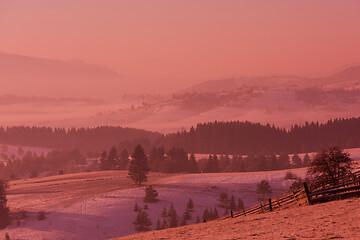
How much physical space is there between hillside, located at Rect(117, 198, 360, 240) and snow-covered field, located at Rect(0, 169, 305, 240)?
73.0 meters

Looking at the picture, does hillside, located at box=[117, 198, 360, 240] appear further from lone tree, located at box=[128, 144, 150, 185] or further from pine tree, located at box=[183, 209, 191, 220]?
lone tree, located at box=[128, 144, 150, 185]

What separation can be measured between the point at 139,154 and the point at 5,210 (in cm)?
5061

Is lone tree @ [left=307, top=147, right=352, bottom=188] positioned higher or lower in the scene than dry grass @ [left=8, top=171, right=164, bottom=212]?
higher

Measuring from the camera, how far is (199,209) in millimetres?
131750

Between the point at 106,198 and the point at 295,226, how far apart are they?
11603 cm

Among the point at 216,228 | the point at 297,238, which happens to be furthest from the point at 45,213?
the point at 297,238

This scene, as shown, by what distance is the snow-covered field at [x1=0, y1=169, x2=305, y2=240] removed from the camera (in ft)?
380

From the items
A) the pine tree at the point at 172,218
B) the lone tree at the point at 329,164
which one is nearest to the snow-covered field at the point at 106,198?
the pine tree at the point at 172,218

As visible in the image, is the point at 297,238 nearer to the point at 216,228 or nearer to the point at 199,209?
the point at 216,228

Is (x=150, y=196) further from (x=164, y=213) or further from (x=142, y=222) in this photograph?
(x=142, y=222)

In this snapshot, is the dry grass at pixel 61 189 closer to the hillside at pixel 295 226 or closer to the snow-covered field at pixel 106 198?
the snow-covered field at pixel 106 198

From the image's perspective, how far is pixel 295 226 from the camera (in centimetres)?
3441

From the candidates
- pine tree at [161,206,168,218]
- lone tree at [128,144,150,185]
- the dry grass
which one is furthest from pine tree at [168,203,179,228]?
lone tree at [128,144,150,185]

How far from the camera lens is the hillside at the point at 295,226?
30469 millimetres
